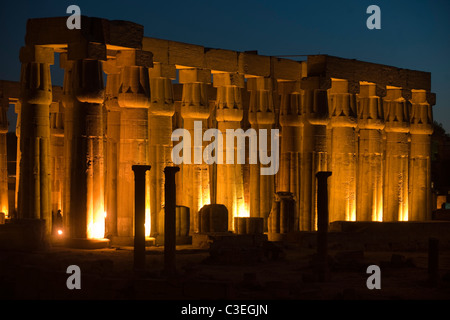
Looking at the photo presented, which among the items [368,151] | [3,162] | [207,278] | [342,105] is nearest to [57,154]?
[3,162]

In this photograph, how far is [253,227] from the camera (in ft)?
104

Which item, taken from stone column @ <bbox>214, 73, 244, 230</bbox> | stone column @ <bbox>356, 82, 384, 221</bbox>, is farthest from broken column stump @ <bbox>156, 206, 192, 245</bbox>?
stone column @ <bbox>356, 82, 384, 221</bbox>

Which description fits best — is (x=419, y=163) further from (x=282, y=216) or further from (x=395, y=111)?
(x=282, y=216)

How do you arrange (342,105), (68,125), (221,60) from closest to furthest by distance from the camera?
(68,125), (221,60), (342,105)

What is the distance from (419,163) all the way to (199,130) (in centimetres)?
1059

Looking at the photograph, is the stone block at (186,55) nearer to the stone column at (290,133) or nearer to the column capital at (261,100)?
the column capital at (261,100)

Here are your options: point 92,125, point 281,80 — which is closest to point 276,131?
point 281,80

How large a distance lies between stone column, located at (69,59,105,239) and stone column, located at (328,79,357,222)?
1012cm

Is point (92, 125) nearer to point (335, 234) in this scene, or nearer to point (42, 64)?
point (42, 64)

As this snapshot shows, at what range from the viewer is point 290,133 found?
3481 cm

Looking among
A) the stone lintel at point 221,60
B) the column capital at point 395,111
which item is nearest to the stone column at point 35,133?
the stone lintel at point 221,60

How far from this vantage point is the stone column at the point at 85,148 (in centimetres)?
2697

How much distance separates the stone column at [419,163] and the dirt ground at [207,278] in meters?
11.1
